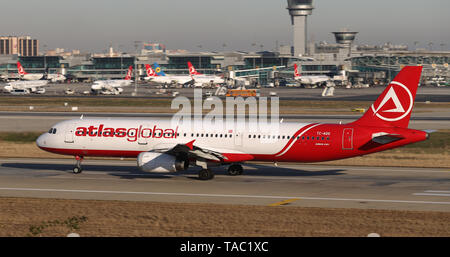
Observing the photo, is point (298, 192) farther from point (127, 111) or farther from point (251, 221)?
point (127, 111)

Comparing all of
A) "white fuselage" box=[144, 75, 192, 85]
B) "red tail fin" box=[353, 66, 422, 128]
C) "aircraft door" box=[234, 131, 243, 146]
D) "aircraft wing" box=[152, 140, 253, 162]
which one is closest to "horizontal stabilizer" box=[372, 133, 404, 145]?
"red tail fin" box=[353, 66, 422, 128]

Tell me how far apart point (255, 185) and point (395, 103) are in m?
10.4

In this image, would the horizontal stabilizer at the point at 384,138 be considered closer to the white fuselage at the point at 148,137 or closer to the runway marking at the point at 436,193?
the runway marking at the point at 436,193

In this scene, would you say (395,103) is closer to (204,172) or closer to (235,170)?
(235,170)

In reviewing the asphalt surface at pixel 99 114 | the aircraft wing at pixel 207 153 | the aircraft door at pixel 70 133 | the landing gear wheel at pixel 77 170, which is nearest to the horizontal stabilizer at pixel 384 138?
the aircraft wing at pixel 207 153

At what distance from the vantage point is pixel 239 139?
41688 mm

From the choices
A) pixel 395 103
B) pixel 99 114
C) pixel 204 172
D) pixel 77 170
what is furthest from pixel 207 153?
pixel 99 114

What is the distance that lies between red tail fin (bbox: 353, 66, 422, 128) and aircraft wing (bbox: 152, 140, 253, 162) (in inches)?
352

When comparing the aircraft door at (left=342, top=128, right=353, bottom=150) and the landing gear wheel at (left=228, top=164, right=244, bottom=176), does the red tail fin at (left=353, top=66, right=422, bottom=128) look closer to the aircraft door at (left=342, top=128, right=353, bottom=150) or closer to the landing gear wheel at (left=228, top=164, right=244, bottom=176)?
the aircraft door at (left=342, top=128, right=353, bottom=150)

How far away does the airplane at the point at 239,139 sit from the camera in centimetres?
3959

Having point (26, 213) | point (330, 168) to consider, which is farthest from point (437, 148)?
point (26, 213)

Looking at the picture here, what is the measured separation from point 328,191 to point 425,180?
833cm

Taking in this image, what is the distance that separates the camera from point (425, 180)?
4109cm

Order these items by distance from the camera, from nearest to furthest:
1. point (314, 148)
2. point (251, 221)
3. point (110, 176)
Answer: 1. point (251, 221)
2. point (314, 148)
3. point (110, 176)
